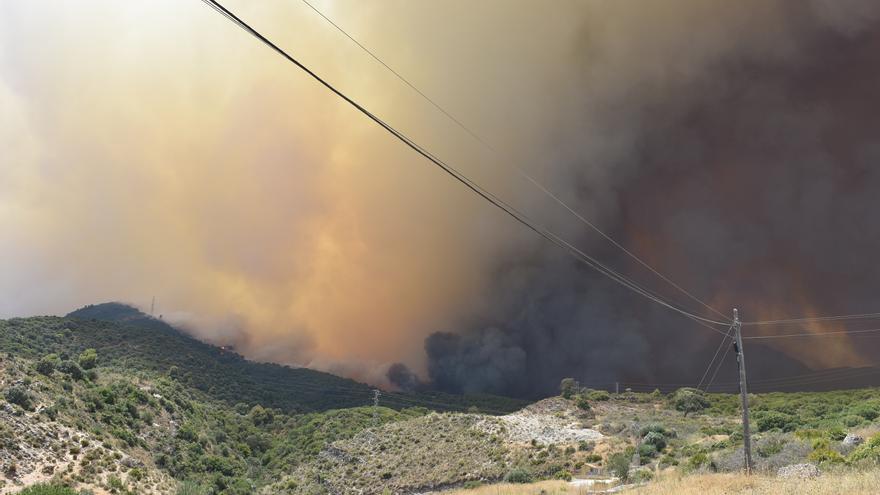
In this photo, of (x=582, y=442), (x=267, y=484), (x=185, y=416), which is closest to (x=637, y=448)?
(x=582, y=442)

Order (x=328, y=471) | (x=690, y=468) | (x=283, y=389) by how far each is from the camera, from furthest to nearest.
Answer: (x=283, y=389)
(x=328, y=471)
(x=690, y=468)

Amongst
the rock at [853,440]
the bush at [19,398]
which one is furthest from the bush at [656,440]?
the bush at [19,398]

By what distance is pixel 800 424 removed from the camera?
70.2 metres

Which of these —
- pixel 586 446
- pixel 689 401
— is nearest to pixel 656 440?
pixel 586 446

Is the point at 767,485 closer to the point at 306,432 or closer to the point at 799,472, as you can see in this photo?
the point at 799,472

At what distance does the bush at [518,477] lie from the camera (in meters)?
69.9

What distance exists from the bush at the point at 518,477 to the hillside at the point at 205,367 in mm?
87975

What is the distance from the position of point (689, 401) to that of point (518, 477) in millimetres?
62932

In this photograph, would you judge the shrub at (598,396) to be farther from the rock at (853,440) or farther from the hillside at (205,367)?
the rock at (853,440)

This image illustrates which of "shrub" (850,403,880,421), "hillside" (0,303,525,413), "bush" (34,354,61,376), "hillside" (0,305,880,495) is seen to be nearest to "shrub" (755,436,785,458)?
"hillside" (0,305,880,495)

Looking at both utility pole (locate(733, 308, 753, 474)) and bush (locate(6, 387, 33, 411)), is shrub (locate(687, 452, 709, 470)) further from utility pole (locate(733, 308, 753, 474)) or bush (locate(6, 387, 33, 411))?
bush (locate(6, 387, 33, 411))

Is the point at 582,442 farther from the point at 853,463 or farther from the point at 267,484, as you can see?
the point at 267,484

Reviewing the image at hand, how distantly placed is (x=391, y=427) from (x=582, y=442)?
153 feet

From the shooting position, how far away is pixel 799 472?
109 ft
